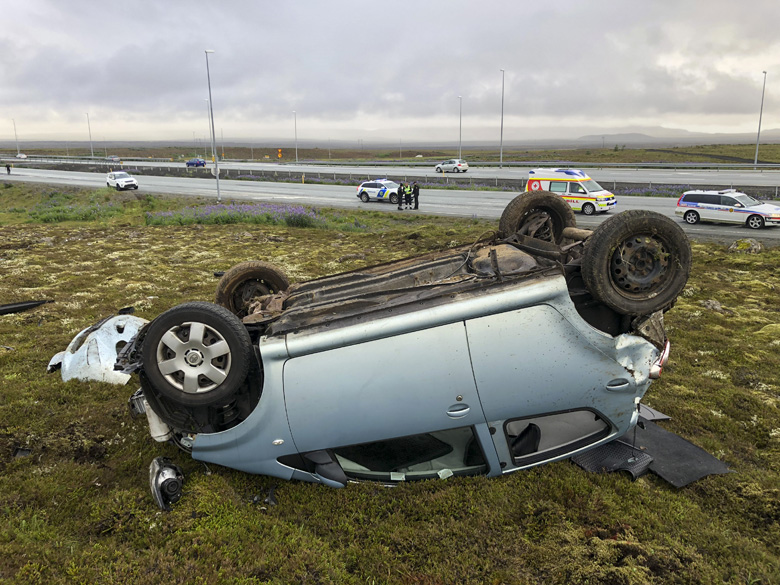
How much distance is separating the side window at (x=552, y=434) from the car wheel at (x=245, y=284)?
292 cm

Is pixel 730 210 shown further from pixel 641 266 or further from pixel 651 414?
pixel 641 266

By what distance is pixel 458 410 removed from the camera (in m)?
3.65

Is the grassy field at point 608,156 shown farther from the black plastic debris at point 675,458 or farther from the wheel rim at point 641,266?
the wheel rim at point 641,266

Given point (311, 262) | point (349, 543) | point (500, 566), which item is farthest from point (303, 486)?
point (311, 262)

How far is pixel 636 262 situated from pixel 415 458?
2306mm

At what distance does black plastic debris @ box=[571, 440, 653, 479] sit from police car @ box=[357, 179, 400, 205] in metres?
26.8

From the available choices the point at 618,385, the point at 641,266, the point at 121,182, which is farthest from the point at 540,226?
the point at 121,182

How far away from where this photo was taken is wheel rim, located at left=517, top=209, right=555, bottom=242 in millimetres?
5462

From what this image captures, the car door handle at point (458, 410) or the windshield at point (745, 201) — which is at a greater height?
the windshield at point (745, 201)

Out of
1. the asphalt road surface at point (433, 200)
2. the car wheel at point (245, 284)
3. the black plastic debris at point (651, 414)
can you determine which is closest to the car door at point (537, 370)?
the black plastic debris at point (651, 414)

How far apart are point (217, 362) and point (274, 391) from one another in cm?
50

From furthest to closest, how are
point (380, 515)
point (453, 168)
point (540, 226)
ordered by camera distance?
point (453, 168) < point (540, 226) < point (380, 515)

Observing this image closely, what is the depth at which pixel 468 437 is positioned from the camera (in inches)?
153

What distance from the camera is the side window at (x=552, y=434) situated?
4176mm
